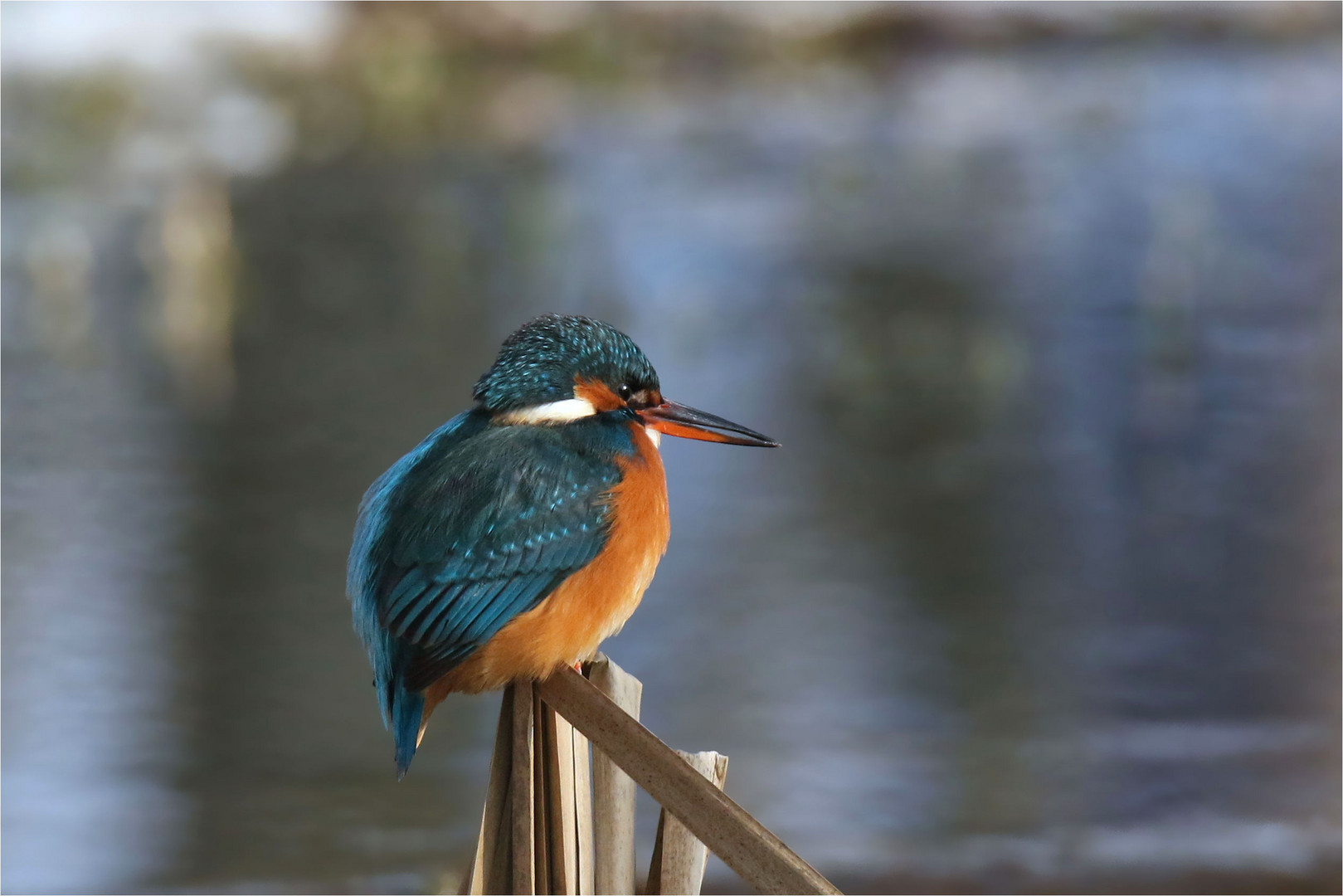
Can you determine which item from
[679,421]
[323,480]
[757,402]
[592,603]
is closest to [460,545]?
[592,603]

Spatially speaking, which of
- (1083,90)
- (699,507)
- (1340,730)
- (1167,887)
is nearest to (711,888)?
(1167,887)

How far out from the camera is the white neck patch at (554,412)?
1282 mm

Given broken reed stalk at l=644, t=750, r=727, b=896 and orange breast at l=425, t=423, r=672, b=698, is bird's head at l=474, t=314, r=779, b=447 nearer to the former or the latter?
orange breast at l=425, t=423, r=672, b=698

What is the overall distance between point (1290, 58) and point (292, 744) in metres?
8.89

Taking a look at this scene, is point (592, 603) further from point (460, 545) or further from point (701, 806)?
point (701, 806)

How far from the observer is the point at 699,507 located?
4145 millimetres

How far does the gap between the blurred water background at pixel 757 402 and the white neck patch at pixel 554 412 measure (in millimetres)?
1364

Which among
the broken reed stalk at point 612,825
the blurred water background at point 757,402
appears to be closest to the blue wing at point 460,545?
the broken reed stalk at point 612,825

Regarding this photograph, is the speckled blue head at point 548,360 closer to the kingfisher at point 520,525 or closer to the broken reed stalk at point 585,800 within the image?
the kingfisher at point 520,525

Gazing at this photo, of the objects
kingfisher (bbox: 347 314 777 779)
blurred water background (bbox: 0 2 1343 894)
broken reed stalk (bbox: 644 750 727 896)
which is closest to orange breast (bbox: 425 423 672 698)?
kingfisher (bbox: 347 314 777 779)

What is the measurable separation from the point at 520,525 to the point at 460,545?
0.07m

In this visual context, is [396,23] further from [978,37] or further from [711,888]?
[711,888]

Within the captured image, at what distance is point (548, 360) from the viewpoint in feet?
4.21

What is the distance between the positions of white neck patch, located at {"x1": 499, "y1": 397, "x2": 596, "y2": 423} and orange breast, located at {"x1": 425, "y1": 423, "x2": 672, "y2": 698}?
0.06m
